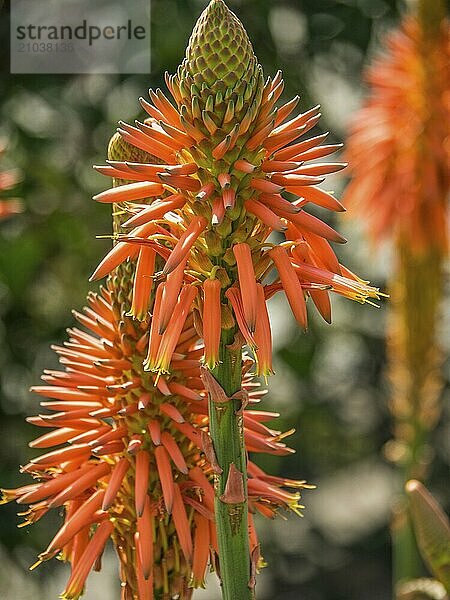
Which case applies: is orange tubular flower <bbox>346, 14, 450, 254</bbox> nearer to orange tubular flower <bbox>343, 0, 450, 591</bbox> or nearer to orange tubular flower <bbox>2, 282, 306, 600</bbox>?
orange tubular flower <bbox>343, 0, 450, 591</bbox>

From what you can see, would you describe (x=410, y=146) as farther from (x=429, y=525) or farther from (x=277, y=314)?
(x=429, y=525)

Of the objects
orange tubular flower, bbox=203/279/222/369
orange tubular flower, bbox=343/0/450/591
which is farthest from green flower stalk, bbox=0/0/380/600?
orange tubular flower, bbox=343/0/450/591

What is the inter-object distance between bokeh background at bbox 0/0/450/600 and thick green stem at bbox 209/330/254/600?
3.58 ft

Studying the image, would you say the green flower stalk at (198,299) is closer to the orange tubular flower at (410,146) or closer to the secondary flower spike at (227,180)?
the secondary flower spike at (227,180)

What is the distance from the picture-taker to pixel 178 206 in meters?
0.35

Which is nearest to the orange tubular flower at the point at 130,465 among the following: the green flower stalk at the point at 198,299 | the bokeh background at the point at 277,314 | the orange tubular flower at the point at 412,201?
the green flower stalk at the point at 198,299

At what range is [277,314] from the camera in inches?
58.3

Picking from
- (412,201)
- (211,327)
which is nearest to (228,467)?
(211,327)

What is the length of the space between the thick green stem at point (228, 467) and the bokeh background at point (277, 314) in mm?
1091

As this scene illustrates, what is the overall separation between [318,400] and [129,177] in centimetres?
142

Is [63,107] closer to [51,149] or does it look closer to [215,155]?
[51,149]

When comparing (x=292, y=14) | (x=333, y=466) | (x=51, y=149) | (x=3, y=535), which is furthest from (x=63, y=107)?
(x=333, y=466)

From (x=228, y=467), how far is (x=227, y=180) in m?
0.10

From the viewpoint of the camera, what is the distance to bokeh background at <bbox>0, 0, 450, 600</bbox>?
1.52 meters
